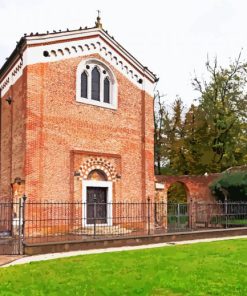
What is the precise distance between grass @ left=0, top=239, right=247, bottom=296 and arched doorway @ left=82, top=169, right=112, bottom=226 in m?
6.98

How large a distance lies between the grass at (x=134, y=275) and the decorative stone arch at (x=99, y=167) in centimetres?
728

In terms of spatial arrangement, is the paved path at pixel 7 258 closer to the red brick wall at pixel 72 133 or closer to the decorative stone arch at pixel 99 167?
the red brick wall at pixel 72 133

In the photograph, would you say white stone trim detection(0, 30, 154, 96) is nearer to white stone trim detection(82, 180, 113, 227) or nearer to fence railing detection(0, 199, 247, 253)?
white stone trim detection(82, 180, 113, 227)

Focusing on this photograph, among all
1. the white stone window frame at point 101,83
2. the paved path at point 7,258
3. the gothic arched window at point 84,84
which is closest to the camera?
the paved path at point 7,258

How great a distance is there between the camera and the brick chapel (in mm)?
16531

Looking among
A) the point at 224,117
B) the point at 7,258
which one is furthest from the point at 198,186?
the point at 7,258

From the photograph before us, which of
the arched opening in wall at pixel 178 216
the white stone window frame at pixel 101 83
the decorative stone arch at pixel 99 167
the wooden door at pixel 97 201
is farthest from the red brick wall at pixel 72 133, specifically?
the arched opening in wall at pixel 178 216

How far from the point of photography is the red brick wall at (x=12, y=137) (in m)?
16.8

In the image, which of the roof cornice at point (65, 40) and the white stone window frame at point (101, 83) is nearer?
the roof cornice at point (65, 40)

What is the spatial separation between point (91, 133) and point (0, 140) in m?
4.93

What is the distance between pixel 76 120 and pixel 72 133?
0.61m

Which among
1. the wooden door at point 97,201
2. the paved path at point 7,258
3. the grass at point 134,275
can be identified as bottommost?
the paved path at point 7,258

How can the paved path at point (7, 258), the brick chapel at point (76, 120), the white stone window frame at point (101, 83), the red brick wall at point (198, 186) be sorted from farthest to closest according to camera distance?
the red brick wall at point (198, 186) < the white stone window frame at point (101, 83) < the brick chapel at point (76, 120) < the paved path at point (7, 258)

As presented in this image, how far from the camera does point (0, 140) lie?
65.9 ft
